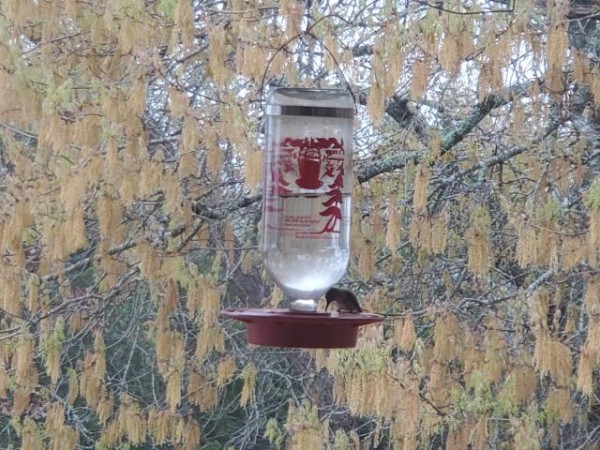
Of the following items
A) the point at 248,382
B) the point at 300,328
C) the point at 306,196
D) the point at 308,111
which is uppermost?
the point at 308,111

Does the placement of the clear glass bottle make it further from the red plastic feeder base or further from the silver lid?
the red plastic feeder base

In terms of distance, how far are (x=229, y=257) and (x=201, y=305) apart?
0.35m

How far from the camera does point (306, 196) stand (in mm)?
1537

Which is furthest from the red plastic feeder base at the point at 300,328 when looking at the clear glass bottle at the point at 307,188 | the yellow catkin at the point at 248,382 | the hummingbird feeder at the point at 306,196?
the yellow catkin at the point at 248,382

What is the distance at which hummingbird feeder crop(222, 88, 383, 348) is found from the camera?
1525mm

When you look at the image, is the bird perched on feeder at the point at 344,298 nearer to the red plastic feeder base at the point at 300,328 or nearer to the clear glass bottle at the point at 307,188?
the clear glass bottle at the point at 307,188

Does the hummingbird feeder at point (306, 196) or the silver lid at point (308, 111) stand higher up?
the silver lid at point (308, 111)

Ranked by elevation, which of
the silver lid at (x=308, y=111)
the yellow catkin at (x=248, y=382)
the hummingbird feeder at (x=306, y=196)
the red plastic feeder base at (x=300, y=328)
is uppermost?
the silver lid at (x=308, y=111)

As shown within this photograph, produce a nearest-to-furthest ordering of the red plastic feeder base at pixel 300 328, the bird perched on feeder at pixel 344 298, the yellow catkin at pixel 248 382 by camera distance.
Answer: the red plastic feeder base at pixel 300 328 → the bird perched on feeder at pixel 344 298 → the yellow catkin at pixel 248 382

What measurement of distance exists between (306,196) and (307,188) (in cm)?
1

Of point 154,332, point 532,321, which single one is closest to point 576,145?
point 532,321

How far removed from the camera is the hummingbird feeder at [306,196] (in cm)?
153

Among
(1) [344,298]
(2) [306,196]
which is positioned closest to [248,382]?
(1) [344,298]

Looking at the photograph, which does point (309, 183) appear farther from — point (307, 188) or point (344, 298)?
point (344, 298)
